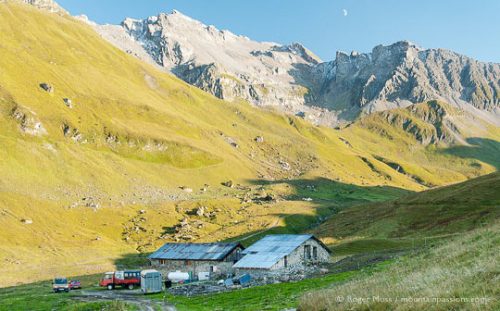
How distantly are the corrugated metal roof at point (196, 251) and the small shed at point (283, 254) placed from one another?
575 cm

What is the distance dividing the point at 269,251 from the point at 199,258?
57.0 feet

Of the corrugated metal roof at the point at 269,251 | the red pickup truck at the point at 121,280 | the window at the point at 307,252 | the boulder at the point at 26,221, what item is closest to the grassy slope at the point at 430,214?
the window at the point at 307,252

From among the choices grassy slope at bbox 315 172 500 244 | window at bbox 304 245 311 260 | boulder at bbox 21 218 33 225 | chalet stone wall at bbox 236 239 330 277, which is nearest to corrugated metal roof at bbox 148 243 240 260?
chalet stone wall at bbox 236 239 330 277

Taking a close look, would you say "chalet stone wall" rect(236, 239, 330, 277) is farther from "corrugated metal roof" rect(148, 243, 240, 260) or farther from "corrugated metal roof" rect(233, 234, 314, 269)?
"corrugated metal roof" rect(148, 243, 240, 260)

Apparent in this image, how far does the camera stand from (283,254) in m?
79.9

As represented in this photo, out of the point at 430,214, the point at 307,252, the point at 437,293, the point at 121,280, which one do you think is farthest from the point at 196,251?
the point at 437,293

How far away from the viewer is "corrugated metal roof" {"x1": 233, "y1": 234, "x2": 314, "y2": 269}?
3095 inches

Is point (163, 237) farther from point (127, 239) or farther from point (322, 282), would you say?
point (322, 282)

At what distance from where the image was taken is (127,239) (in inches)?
6048

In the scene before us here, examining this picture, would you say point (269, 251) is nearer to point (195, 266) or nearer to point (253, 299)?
point (195, 266)

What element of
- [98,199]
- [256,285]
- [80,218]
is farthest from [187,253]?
[98,199]

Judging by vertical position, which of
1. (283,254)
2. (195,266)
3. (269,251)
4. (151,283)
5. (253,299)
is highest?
(269,251)

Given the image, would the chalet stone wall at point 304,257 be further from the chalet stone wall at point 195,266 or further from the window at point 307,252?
the chalet stone wall at point 195,266

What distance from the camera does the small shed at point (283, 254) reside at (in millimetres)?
78750
